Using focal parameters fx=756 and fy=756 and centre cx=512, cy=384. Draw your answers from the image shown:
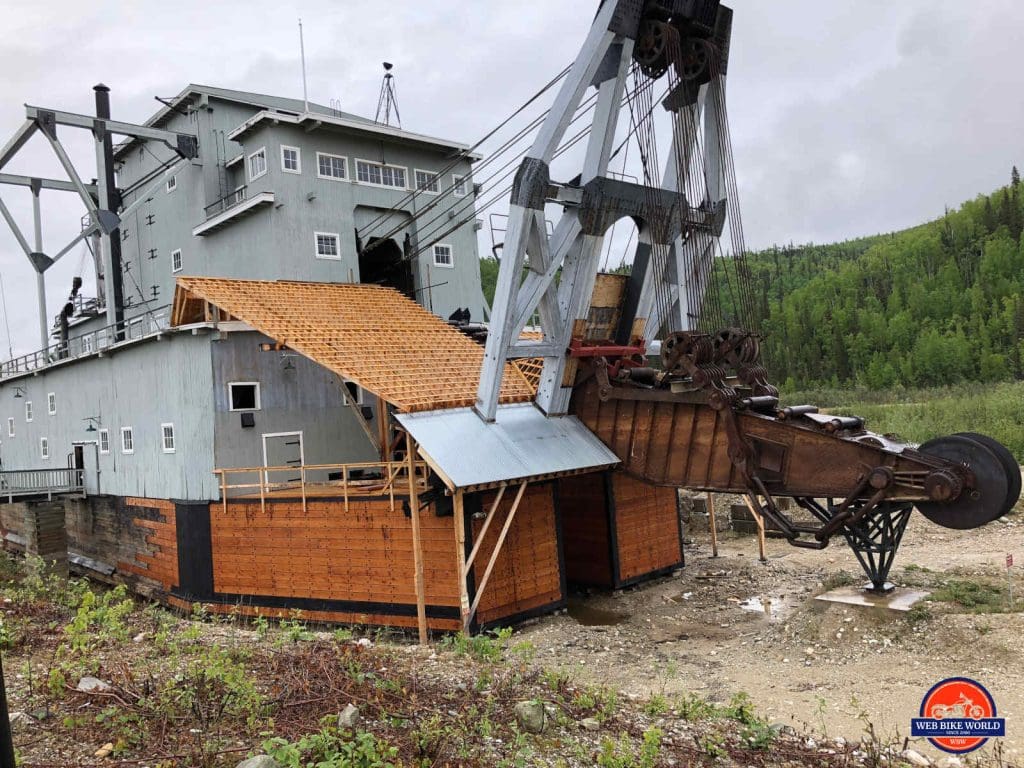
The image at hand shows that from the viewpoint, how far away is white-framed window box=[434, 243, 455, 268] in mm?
26984

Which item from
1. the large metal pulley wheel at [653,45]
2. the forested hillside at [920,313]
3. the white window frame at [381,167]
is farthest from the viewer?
the forested hillside at [920,313]

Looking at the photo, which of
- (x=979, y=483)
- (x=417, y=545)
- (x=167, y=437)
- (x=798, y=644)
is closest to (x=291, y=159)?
(x=167, y=437)

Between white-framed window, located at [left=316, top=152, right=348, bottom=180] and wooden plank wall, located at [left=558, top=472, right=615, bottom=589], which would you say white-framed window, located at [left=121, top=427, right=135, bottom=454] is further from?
wooden plank wall, located at [left=558, top=472, right=615, bottom=589]

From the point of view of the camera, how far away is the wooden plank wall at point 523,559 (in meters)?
14.5

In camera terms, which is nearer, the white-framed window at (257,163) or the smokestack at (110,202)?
the white-framed window at (257,163)

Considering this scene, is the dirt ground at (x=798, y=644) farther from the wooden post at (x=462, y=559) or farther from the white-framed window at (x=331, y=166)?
the white-framed window at (x=331, y=166)

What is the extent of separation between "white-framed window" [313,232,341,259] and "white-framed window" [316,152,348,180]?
1.99 meters

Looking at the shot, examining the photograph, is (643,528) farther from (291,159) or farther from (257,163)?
(257,163)

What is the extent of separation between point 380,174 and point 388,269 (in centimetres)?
329


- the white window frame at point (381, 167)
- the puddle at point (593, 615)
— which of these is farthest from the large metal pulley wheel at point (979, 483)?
the white window frame at point (381, 167)

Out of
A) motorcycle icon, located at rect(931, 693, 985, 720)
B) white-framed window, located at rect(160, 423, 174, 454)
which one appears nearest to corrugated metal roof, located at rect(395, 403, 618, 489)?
motorcycle icon, located at rect(931, 693, 985, 720)

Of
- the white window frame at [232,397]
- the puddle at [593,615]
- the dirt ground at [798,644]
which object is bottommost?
the puddle at [593,615]

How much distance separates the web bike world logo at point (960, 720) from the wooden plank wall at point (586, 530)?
31.6ft

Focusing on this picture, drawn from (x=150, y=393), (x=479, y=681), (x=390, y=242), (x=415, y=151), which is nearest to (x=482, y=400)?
(x=479, y=681)
